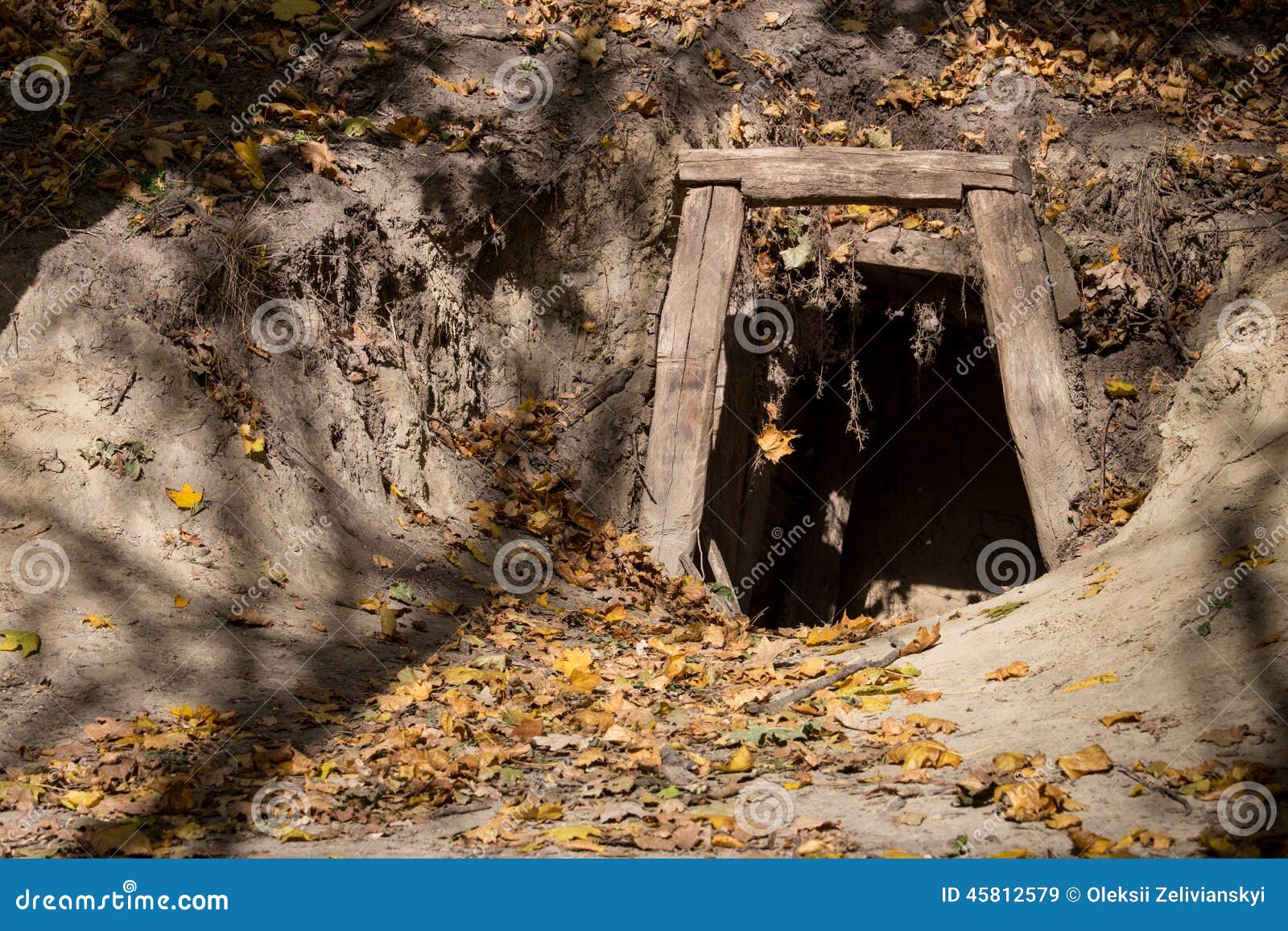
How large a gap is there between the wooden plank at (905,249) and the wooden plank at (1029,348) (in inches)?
43.7

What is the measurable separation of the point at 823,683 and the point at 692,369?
94.7 inches

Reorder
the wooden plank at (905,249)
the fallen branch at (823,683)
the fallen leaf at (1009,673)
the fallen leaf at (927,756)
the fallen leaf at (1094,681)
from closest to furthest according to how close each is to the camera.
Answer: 1. the fallen leaf at (927,756)
2. the fallen leaf at (1094,681)
3. the fallen leaf at (1009,673)
4. the fallen branch at (823,683)
5. the wooden plank at (905,249)

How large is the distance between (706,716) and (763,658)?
1004mm

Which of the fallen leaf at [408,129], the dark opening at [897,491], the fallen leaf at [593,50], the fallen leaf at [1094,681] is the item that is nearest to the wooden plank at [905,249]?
the dark opening at [897,491]

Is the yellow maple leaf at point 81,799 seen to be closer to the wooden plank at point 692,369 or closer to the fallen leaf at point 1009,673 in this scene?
the fallen leaf at point 1009,673

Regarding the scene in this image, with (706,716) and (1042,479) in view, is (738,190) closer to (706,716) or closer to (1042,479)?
(1042,479)

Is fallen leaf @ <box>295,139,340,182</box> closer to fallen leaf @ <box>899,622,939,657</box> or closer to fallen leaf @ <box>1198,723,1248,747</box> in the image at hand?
fallen leaf @ <box>899,622,939,657</box>

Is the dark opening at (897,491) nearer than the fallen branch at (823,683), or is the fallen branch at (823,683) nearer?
the fallen branch at (823,683)

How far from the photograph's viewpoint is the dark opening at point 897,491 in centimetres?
1007

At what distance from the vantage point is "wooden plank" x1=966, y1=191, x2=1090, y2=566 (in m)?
6.47

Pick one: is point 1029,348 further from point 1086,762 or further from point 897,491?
point 897,491

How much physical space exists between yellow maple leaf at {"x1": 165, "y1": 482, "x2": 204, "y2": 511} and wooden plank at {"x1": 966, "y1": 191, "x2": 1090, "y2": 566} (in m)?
4.43

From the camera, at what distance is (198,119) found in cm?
664

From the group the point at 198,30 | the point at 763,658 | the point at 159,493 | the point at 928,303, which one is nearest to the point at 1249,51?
the point at 928,303
